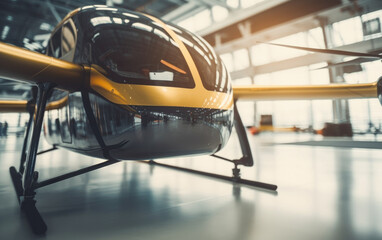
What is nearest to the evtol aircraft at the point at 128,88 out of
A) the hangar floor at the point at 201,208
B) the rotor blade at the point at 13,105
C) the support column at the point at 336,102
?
the hangar floor at the point at 201,208

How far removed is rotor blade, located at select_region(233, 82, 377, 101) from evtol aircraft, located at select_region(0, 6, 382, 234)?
3.66 ft

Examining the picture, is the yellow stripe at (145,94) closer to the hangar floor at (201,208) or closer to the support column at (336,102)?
the hangar floor at (201,208)

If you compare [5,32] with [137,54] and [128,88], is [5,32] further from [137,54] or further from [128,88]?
[128,88]

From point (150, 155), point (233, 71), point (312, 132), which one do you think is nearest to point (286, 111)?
point (312, 132)

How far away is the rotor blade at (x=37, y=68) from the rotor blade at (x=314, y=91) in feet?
6.12

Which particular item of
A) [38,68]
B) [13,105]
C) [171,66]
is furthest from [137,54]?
[13,105]

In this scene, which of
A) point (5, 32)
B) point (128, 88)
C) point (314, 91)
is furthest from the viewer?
point (5, 32)

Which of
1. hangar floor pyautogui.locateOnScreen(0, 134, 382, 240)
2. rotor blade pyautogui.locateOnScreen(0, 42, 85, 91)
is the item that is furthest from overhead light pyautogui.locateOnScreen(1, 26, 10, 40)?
rotor blade pyautogui.locateOnScreen(0, 42, 85, 91)

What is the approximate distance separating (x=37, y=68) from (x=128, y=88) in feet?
1.98

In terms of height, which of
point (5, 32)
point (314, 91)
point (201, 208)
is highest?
point (5, 32)

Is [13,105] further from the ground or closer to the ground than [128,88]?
further from the ground

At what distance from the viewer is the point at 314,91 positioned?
303 cm

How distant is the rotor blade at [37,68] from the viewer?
144 centimetres

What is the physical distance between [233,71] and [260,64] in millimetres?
2373
